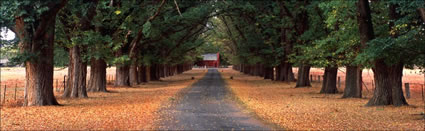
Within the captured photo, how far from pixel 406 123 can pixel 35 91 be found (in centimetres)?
1320

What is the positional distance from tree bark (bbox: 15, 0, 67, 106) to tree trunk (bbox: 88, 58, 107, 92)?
9740mm

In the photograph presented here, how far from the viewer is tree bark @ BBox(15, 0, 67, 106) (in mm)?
15789

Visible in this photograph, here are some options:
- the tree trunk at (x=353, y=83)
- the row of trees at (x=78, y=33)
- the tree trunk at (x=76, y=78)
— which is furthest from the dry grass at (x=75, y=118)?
the tree trunk at (x=353, y=83)

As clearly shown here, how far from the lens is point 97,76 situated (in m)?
27.4

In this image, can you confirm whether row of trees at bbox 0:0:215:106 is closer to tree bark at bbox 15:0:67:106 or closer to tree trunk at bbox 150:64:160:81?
tree bark at bbox 15:0:67:106

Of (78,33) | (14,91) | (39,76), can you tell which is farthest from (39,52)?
(14,91)

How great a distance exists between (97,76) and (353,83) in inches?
609

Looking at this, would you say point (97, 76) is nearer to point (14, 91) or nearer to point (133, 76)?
point (14, 91)

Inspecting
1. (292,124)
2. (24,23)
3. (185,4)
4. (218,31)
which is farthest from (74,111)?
(218,31)

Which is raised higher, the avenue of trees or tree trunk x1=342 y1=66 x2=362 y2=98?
the avenue of trees

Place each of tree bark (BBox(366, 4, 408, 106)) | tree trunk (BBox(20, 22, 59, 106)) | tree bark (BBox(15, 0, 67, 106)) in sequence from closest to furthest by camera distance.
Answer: tree bark (BBox(15, 0, 67, 106))
tree trunk (BBox(20, 22, 59, 106))
tree bark (BBox(366, 4, 408, 106))

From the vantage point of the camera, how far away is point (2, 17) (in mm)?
14414

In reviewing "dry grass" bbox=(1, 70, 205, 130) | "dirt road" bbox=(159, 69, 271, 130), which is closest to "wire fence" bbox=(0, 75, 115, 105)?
"dry grass" bbox=(1, 70, 205, 130)

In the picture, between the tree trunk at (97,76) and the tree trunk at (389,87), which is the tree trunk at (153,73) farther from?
the tree trunk at (389,87)
